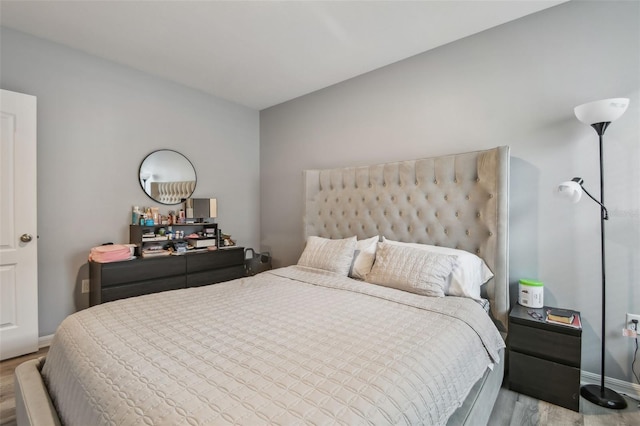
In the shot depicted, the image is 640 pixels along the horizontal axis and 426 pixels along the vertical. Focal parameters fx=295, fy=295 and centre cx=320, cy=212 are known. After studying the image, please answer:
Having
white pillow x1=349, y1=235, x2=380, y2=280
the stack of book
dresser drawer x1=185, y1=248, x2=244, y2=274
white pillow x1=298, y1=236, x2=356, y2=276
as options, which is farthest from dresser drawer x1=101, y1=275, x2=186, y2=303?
the stack of book

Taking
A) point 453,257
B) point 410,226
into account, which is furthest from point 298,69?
point 453,257

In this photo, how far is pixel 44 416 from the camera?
3.84ft

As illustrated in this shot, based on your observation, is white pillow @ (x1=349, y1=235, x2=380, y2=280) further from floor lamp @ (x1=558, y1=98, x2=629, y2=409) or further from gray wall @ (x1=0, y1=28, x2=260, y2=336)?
gray wall @ (x1=0, y1=28, x2=260, y2=336)

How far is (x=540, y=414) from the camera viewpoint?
1.71 meters

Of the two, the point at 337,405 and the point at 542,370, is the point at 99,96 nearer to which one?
the point at 337,405

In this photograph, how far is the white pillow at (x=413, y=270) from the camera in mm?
2016

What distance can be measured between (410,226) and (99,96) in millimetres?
3168

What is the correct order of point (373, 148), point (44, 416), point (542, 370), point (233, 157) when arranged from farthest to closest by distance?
point (233, 157)
point (373, 148)
point (542, 370)
point (44, 416)

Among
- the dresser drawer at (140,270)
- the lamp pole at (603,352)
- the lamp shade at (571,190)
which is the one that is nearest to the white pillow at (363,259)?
the lamp shade at (571,190)

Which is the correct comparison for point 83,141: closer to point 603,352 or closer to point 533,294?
point 533,294

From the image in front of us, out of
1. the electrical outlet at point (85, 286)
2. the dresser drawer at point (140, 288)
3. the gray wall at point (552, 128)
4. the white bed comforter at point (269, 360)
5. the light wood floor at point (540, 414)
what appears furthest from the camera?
the electrical outlet at point (85, 286)

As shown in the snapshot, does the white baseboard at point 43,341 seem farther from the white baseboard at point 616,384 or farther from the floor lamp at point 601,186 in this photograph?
the white baseboard at point 616,384

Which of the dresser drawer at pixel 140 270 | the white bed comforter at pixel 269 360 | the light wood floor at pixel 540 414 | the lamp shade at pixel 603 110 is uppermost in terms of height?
the lamp shade at pixel 603 110

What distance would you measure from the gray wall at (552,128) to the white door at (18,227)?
3052 mm
